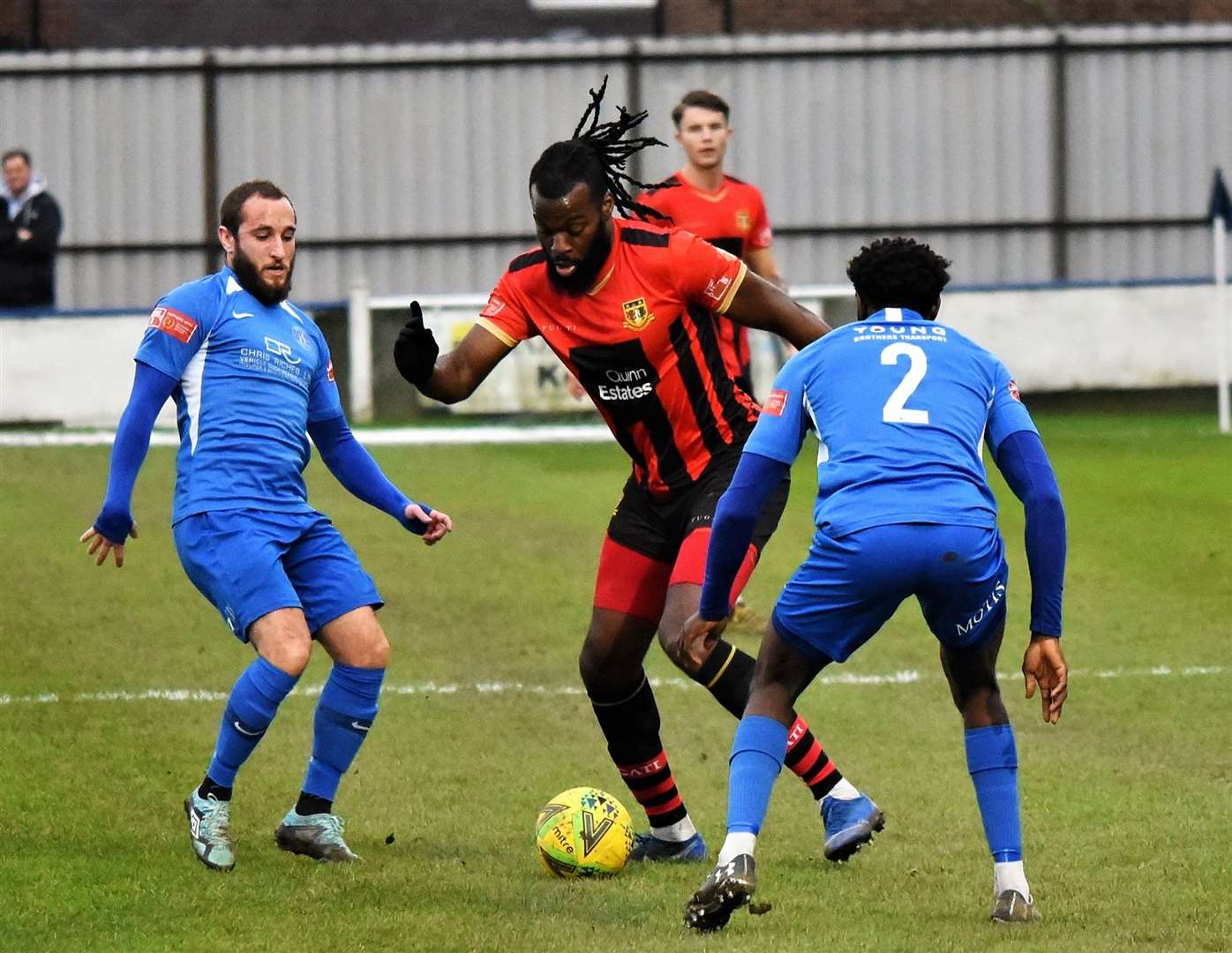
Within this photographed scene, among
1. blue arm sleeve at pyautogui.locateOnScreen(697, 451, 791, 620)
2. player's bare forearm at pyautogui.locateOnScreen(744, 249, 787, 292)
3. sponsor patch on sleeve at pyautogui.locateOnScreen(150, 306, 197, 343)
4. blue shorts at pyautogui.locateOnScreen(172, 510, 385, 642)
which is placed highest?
player's bare forearm at pyautogui.locateOnScreen(744, 249, 787, 292)

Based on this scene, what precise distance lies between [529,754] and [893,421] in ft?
11.0

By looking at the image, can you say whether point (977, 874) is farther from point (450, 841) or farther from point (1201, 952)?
point (450, 841)

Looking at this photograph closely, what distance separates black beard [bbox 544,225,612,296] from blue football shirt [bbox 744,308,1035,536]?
1196mm

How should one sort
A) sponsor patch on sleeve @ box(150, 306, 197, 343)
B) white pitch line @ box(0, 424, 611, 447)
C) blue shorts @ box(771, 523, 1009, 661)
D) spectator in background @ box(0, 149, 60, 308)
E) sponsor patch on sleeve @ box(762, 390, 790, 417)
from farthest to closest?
spectator in background @ box(0, 149, 60, 308), white pitch line @ box(0, 424, 611, 447), sponsor patch on sleeve @ box(150, 306, 197, 343), sponsor patch on sleeve @ box(762, 390, 790, 417), blue shorts @ box(771, 523, 1009, 661)

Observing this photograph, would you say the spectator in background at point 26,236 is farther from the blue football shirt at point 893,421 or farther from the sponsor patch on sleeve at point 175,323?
the blue football shirt at point 893,421

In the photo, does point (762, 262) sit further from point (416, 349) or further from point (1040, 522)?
point (1040, 522)

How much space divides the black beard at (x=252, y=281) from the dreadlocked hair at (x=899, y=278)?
198 centimetres

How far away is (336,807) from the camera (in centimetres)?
754

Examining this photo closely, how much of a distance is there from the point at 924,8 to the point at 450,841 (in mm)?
21115

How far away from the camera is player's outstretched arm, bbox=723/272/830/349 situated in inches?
269

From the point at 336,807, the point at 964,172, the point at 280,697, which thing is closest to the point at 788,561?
the point at 336,807

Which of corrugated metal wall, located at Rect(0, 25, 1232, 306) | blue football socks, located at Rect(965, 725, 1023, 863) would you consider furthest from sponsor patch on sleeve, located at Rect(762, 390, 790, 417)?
corrugated metal wall, located at Rect(0, 25, 1232, 306)

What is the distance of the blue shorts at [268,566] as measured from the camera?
651 centimetres

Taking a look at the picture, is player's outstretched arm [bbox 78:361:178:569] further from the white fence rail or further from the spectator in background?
the spectator in background
